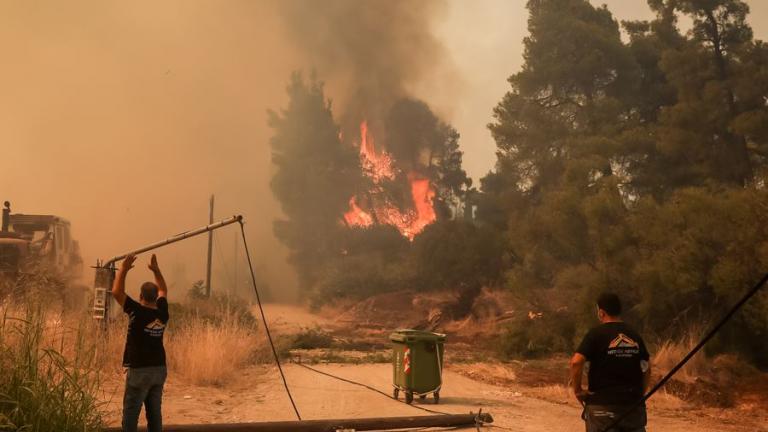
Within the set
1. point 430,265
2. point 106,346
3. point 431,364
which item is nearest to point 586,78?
point 430,265

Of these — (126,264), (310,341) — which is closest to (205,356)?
(126,264)

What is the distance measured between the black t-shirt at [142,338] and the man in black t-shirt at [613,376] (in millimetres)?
4196

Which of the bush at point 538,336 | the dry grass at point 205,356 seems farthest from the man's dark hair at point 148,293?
the bush at point 538,336

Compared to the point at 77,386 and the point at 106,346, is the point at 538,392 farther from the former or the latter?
the point at 77,386

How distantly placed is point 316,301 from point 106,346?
37063 millimetres

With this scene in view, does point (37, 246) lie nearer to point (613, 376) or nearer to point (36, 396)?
point (36, 396)

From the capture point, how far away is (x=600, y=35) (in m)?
31.5

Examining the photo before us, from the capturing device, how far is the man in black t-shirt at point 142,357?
6.27 metres

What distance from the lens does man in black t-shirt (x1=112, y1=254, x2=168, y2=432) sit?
20.6 feet

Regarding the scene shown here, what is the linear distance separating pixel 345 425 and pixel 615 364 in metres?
4.43

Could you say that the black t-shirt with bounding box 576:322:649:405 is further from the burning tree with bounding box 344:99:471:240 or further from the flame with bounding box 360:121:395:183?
the flame with bounding box 360:121:395:183

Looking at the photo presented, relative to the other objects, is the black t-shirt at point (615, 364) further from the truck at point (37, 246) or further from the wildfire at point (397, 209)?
the wildfire at point (397, 209)

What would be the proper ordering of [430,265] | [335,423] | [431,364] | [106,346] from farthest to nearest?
[430,265] → [106,346] → [431,364] → [335,423]

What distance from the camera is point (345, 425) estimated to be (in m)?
8.36
